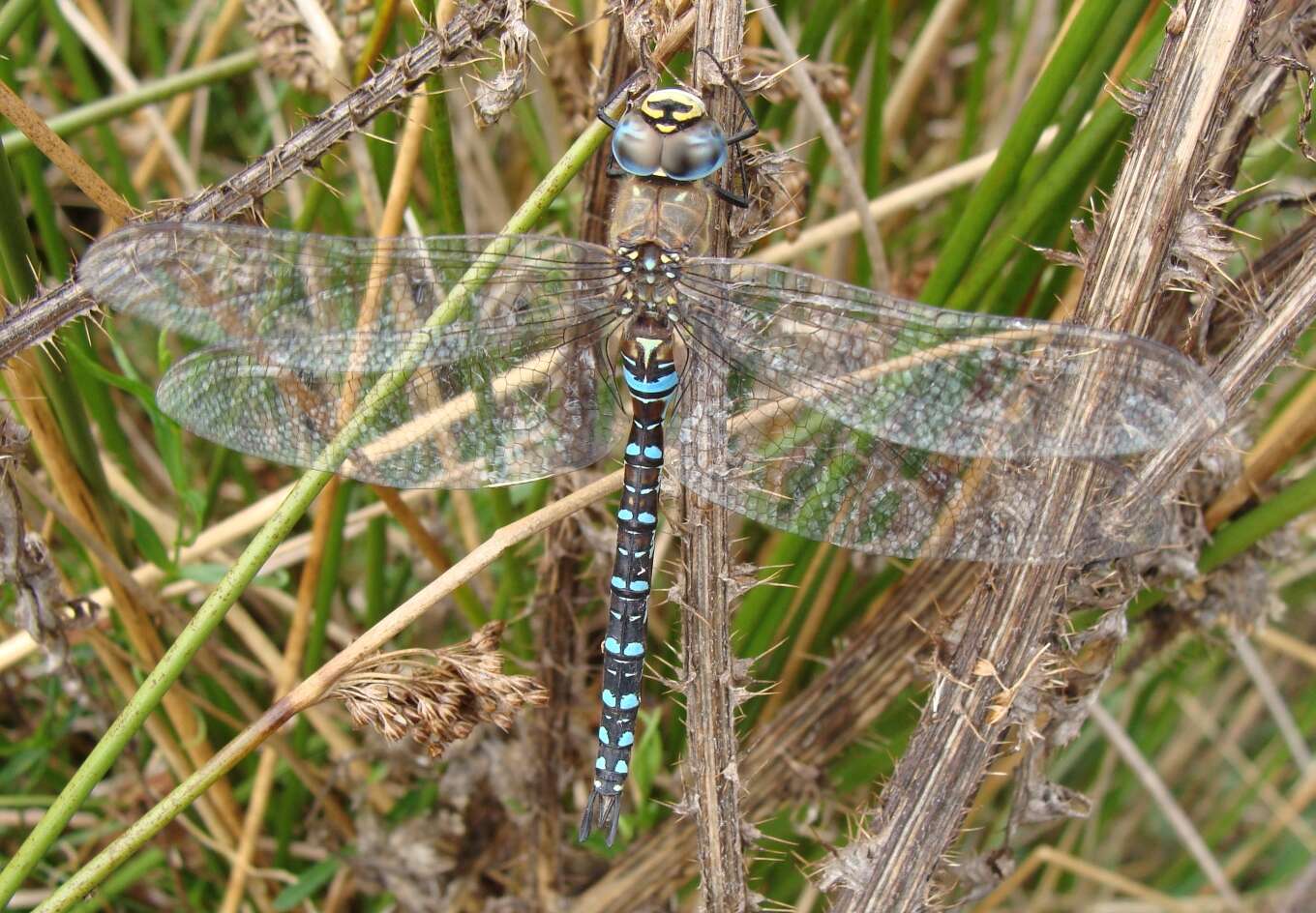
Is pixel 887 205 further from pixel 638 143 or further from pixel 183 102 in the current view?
pixel 183 102

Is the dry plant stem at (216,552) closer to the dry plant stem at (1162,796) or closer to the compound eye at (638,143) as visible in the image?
the compound eye at (638,143)

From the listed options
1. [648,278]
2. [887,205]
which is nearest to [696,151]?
[648,278]

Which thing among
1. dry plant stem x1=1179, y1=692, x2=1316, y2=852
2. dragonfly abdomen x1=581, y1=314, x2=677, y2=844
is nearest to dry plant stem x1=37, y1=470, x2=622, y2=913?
dragonfly abdomen x1=581, y1=314, x2=677, y2=844

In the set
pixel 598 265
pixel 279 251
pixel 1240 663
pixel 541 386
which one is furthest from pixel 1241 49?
pixel 1240 663

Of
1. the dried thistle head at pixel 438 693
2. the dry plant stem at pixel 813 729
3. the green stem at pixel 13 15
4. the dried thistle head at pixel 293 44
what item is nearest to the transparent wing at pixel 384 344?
the dried thistle head at pixel 438 693

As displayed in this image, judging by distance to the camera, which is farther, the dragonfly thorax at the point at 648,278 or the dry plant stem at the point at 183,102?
the dry plant stem at the point at 183,102

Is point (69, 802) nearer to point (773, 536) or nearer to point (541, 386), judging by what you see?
point (541, 386)

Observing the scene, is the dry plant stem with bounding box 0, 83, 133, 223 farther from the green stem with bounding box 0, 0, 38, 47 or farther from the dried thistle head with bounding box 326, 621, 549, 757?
the dried thistle head with bounding box 326, 621, 549, 757
